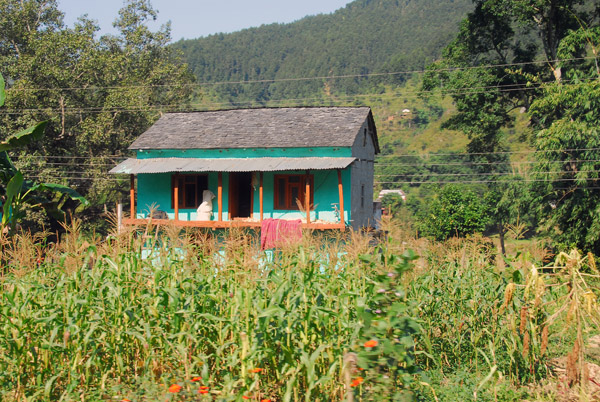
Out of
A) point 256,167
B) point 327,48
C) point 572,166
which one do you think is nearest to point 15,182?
point 256,167

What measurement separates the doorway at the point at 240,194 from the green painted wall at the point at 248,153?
2.75 feet

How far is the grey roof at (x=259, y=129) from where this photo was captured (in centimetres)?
1873

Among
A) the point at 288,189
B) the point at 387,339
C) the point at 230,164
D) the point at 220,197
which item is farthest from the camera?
the point at 288,189

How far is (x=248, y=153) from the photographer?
62.8 feet

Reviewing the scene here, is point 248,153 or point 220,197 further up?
point 248,153

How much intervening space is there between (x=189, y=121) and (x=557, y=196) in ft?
47.9

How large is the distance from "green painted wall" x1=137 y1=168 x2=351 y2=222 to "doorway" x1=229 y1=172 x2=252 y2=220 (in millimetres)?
206

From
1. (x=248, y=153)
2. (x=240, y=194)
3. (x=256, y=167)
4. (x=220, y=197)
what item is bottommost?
(x=220, y=197)

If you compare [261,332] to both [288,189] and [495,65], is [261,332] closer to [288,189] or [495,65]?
[288,189]

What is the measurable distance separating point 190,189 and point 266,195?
121 inches

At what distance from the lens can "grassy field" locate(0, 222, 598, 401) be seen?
16.1 feet

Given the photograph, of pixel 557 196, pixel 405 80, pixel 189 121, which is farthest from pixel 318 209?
pixel 405 80

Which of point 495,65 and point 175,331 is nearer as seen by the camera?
point 175,331

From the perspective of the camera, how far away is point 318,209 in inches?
733
